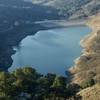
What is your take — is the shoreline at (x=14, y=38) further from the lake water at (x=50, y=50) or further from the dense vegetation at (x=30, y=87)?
the dense vegetation at (x=30, y=87)

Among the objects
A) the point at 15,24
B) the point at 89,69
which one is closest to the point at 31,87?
the point at 89,69

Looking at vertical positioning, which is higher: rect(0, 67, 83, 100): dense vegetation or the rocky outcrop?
the rocky outcrop

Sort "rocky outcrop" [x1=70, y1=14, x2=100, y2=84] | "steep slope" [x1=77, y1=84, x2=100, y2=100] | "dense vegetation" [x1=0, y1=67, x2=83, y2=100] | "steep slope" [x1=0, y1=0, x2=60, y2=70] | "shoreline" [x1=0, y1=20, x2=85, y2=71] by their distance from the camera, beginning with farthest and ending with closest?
"steep slope" [x1=0, y1=0, x2=60, y2=70]
"shoreline" [x1=0, y1=20, x2=85, y2=71]
"rocky outcrop" [x1=70, y1=14, x2=100, y2=84]
"dense vegetation" [x1=0, y1=67, x2=83, y2=100]
"steep slope" [x1=77, y1=84, x2=100, y2=100]

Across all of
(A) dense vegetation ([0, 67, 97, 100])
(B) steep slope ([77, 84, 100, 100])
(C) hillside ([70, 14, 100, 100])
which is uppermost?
(C) hillside ([70, 14, 100, 100])

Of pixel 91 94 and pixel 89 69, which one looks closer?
pixel 91 94

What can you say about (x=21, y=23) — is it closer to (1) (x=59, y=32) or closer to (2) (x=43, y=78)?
(1) (x=59, y=32)

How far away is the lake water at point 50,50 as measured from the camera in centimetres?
9806

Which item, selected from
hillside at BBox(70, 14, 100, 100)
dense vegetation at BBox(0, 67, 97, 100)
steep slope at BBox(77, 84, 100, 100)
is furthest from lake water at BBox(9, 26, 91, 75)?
steep slope at BBox(77, 84, 100, 100)

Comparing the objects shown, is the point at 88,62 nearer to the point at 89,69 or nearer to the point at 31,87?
the point at 89,69

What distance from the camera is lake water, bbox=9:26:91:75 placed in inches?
3861

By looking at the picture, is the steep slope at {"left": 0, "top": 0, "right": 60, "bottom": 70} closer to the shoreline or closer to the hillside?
the shoreline

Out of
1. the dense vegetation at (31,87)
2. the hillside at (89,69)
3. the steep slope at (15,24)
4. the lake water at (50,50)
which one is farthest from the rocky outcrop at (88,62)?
the steep slope at (15,24)

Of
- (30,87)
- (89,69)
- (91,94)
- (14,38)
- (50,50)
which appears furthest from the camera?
(14,38)

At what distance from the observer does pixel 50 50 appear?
382 ft
